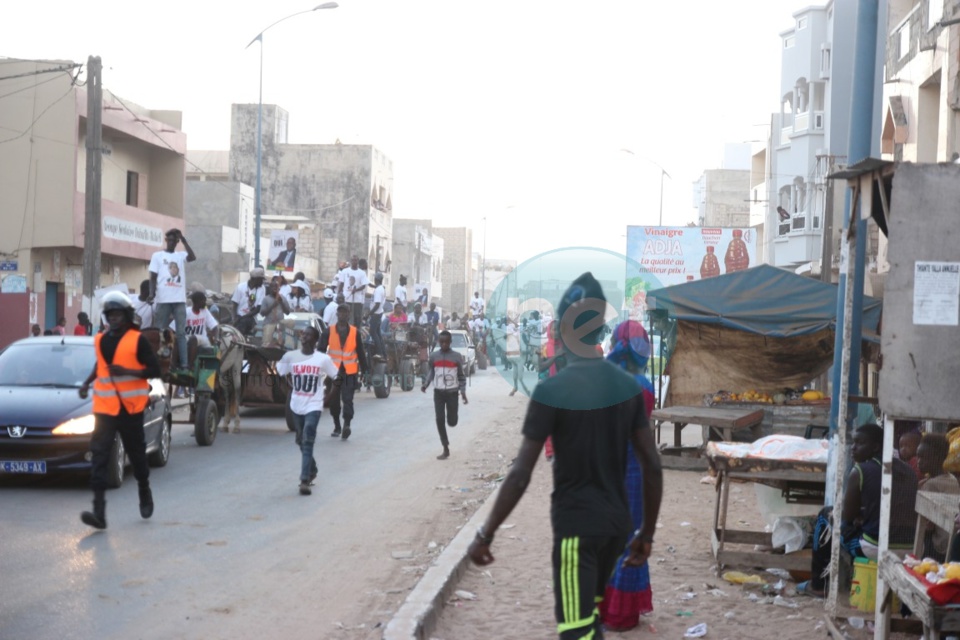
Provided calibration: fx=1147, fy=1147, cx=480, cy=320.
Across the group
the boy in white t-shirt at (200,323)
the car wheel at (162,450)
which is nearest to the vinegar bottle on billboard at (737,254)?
the boy in white t-shirt at (200,323)

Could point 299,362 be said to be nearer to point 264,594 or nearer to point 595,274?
point 264,594

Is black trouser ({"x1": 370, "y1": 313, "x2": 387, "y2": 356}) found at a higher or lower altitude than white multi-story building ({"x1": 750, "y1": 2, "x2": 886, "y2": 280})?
lower

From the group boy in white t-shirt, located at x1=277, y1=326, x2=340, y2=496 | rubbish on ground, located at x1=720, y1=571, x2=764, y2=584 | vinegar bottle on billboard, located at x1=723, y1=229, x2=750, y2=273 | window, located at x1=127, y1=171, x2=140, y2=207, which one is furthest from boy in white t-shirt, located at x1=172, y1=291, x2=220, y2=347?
vinegar bottle on billboard, located at x1=723, y1=229, x2=750, y2=273

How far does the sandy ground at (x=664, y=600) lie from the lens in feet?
24.0

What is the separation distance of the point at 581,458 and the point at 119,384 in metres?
6.60

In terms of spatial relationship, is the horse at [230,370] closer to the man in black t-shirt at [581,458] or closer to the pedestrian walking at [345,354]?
the pedestrian walking at [345,354]

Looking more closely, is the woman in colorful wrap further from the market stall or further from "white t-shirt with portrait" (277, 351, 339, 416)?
the market stall

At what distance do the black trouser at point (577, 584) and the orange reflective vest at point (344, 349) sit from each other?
1293cm

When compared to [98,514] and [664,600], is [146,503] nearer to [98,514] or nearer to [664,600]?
[98,514]

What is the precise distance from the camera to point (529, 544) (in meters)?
10.3

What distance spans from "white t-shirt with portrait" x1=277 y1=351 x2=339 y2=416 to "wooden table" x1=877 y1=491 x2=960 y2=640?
7.16m

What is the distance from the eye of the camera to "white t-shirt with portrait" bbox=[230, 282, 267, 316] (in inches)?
820

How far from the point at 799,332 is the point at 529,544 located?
28.0 feet

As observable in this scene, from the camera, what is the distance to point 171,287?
52.5 feet
